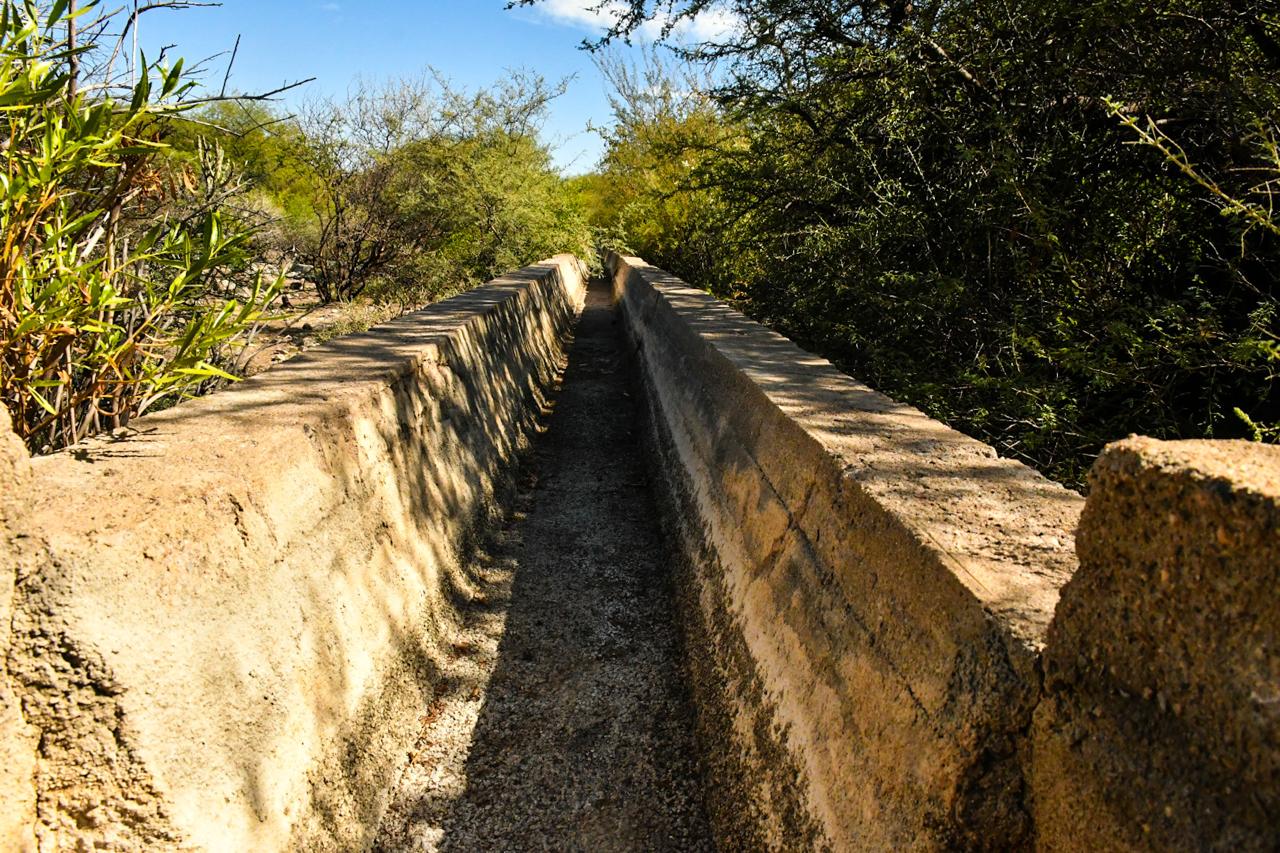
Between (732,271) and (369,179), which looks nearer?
(732,271)

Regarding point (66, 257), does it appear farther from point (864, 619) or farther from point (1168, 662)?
point (1168, 662)

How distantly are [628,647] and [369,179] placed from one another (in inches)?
615

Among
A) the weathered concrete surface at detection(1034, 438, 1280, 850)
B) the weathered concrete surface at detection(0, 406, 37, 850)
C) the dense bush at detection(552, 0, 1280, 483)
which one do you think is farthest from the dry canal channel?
the dense bush at detection(552, 0, 1280, 483)

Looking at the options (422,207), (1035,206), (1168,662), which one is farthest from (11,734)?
(422,207)

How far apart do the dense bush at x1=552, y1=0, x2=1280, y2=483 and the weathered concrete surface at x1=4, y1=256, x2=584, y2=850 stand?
3.51 m

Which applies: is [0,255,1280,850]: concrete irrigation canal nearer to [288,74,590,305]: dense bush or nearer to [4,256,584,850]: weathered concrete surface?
[4,256,584,850]: weathered concrete surface

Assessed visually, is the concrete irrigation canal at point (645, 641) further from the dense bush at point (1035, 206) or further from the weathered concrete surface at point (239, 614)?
the dense bush at point (1035, 206)

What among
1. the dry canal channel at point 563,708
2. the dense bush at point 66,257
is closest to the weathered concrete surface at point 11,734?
the dense bush at point 66,257

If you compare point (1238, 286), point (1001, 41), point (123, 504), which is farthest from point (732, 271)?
point (123, 504)

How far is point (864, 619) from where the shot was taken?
91.9 inches

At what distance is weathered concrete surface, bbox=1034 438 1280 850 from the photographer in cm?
110

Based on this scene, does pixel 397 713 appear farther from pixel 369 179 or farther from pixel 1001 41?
pixel 369 179

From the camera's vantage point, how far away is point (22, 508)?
6.29 ft

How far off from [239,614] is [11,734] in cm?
66
